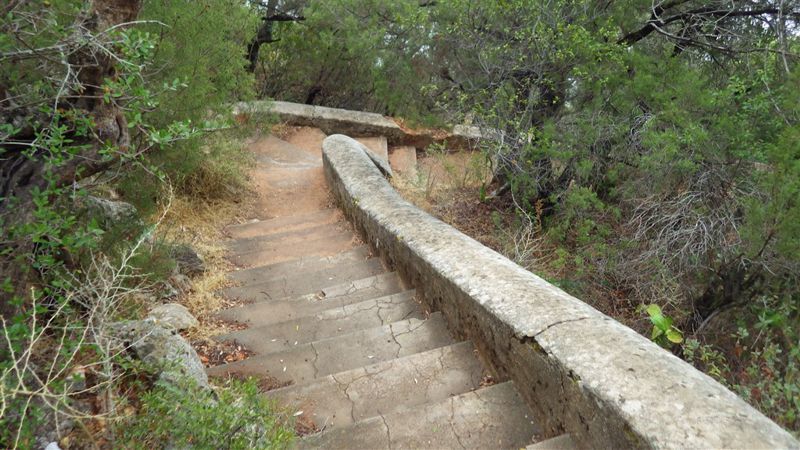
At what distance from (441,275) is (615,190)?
3.14 m

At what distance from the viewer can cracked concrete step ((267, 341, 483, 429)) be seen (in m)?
2.76

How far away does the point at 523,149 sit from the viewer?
6.05 metres

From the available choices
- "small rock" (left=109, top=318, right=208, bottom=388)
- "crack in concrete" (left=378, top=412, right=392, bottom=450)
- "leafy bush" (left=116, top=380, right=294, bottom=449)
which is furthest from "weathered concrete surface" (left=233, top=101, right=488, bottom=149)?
"leafy bush" (left=116, top=380, right=294, bottom=449)

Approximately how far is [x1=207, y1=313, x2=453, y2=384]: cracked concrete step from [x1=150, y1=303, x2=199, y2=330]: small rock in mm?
613

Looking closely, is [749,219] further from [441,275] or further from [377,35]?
[377,35]

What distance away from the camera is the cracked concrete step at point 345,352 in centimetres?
329

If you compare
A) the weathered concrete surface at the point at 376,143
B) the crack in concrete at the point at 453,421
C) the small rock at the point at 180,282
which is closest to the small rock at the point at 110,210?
the small rock at the point at 180,282

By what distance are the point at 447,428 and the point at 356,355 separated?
106 cm

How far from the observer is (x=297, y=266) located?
5.31 metres

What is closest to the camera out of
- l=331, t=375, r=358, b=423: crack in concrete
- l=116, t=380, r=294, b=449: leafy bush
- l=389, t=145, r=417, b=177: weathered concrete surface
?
l=116, t=380, r=294, b=449: leafy bush

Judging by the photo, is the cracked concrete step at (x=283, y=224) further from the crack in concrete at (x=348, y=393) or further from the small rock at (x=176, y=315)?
the crack in concrete at (x=348, y=393)

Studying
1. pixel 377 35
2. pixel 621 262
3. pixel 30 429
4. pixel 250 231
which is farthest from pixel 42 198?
pixel 377 35

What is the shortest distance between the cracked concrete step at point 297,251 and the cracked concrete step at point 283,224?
1.92 feet

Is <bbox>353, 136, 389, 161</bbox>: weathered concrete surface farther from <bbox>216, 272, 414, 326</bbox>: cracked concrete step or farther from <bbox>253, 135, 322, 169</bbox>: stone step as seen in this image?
<bbox>216, 272, 414, 326</bbox>: cracked concrete step
